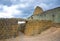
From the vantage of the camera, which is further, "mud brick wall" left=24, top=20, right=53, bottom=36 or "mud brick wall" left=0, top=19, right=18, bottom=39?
"mud brick wall" left=24, top=20, right=53, bottom=36

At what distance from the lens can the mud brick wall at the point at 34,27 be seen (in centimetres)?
1079

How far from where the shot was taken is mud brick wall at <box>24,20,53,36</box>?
10789mm

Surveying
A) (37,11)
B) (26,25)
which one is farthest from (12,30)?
(37,11)

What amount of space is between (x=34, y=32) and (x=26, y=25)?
37.4 inches

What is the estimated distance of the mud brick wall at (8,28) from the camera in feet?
25.8

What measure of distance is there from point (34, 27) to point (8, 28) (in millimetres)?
3250

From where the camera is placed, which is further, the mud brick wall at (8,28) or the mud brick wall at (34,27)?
the mud brick wall at (34,27)

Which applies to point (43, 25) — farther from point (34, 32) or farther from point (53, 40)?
point (53, 40)

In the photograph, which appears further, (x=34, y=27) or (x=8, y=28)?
(x=34, y=27)

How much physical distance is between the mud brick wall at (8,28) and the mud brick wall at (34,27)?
2.29m

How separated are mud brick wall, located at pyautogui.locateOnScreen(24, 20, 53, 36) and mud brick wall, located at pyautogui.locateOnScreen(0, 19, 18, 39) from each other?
2.29 meters

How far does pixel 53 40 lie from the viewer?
7711 mm

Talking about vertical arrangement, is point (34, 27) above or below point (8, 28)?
below

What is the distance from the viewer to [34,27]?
36.0ft
